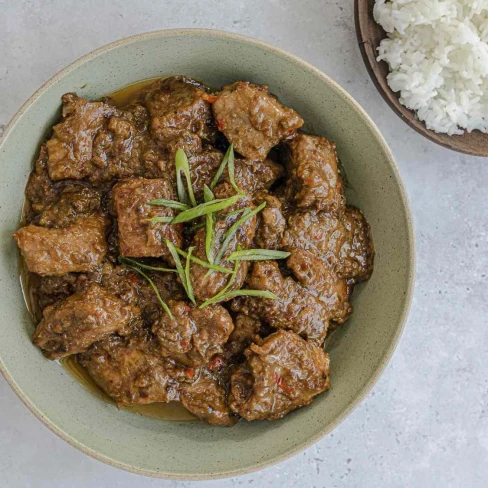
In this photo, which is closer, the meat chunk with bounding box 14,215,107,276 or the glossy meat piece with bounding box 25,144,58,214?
the meat chunk with bounding box 14,215,107,276

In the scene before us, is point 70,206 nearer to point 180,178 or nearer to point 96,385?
point 180,178

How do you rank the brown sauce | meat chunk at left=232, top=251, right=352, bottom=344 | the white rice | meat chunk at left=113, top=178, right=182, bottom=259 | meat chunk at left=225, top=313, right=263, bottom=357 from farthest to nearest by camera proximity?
the white rice → the brown sauce → meat chunk at left=225, top=313, right=263, bottom=357 → meat chunk at left=232, top=251, right=352, bottom=344 → meat chunk at left=113, top=178, right=182, bottom=259

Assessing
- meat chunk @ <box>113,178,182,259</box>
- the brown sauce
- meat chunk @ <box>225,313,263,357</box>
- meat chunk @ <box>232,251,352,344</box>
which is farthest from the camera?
the brown sauce

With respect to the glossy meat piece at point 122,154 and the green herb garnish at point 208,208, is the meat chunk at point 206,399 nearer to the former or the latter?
the green herb garnish at point 208,208

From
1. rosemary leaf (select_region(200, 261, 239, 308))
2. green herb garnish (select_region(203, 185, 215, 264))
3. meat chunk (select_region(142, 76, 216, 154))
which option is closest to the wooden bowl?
meat chunk (select_region(142, 76, 216, 154))

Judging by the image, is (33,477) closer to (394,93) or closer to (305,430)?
(305,430)

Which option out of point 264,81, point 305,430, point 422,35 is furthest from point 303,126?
point 305,430

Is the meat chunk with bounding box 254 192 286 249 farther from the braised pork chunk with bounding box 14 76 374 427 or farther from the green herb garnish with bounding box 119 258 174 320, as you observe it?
the green herb garnish with bounding box 119 258 174 320
